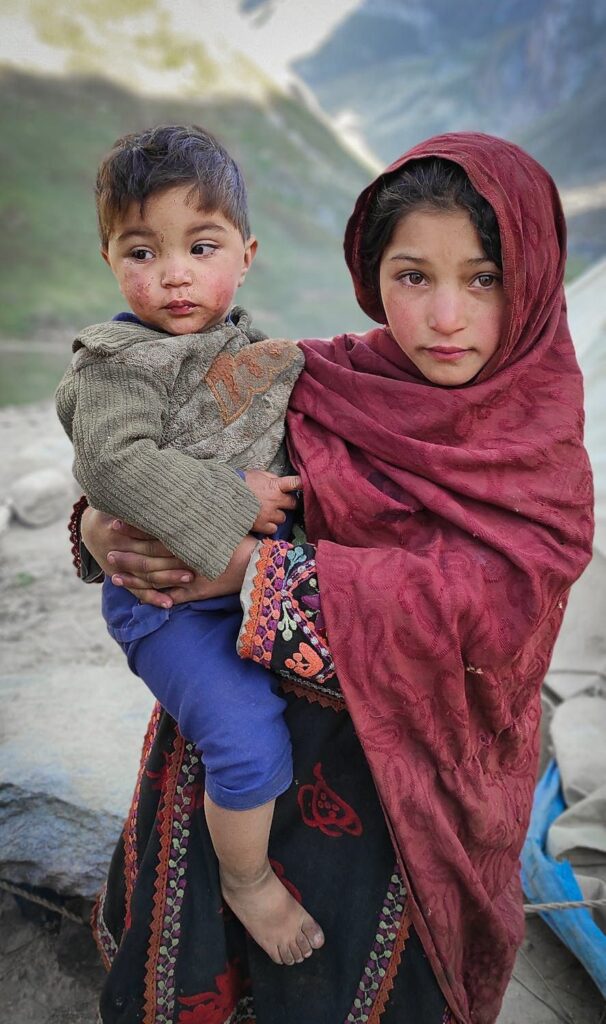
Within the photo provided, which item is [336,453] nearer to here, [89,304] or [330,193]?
[89,304]

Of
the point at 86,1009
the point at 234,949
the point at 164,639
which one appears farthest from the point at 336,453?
the point at 86,1009

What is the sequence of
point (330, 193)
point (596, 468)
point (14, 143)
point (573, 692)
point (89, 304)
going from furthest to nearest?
point (330, 193)
point (14, 143)
point (89, 304)
point (596, 468)
point (573, 692)

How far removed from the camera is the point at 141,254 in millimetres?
1484

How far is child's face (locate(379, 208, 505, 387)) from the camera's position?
1292mm

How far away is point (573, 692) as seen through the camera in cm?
313

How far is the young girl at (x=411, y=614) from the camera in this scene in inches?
50.4

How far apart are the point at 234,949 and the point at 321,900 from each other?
0.84 feet

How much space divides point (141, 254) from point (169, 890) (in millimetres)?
1303

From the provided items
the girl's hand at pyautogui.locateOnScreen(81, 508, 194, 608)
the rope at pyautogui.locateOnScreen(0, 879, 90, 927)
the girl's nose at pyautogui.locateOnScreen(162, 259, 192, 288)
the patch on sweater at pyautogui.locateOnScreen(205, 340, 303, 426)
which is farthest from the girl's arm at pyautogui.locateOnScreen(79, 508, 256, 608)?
the rope at pyautogui.locateOnScreen(0, 879, 90, 927)

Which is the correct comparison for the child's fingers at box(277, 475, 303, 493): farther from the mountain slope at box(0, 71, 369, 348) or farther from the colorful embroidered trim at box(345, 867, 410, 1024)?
the mountain slope at box(0, 71, 369, 348)

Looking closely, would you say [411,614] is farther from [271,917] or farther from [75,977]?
[75,977]

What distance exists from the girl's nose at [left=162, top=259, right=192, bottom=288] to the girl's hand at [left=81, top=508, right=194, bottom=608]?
1.56 ft

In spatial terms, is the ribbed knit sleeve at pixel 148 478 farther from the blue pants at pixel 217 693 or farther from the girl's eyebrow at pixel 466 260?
the girl's eyebrow at pixel 466 260

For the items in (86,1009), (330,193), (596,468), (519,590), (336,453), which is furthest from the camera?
(330,193)
